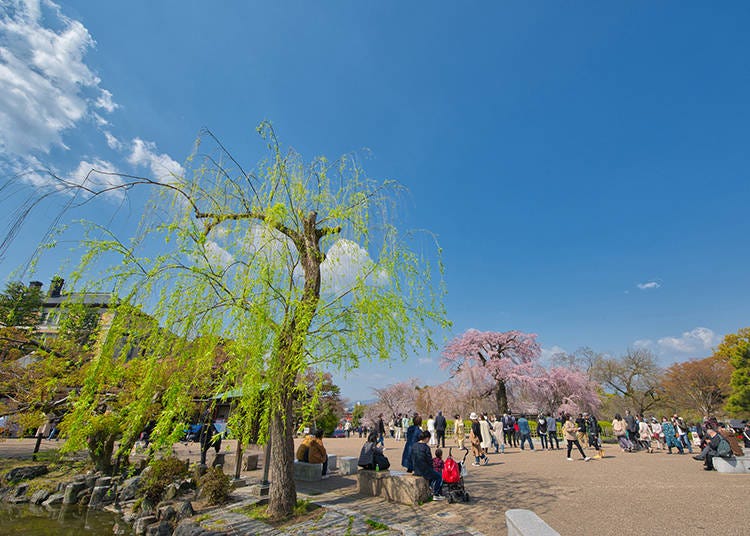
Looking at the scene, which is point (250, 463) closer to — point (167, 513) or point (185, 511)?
point (167, 513)

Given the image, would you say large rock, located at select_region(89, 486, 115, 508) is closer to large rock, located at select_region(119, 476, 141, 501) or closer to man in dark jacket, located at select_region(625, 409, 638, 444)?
large rock, located at select_region(119, 476, 141, 501)

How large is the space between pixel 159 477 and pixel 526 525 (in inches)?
328

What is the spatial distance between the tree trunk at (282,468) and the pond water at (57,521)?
11.6 ft

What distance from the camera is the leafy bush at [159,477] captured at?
7.91 metres

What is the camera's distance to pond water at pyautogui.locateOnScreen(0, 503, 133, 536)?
713 centimetres

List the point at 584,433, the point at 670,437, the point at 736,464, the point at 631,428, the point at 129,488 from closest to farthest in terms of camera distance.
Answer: the point at 129,488
the point at 736,464
the point at 670,437
the point at 584,433
the point at 631,428

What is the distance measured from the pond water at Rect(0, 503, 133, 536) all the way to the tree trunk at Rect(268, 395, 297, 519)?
3.53 m

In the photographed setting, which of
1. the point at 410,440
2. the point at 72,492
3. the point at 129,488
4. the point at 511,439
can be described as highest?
the point at 410,440

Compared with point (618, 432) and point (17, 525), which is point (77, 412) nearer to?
point (17, 525)

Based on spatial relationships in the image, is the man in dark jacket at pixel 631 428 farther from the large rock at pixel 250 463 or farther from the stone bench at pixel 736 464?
the large rock at pixel 250 463

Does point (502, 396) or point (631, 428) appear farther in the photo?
point (502, 396)

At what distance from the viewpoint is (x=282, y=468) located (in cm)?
614

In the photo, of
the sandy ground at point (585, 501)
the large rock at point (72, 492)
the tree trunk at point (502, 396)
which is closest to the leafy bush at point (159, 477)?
the large rock at point (72, 492)

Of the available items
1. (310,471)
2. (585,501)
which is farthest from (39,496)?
(585,501)
